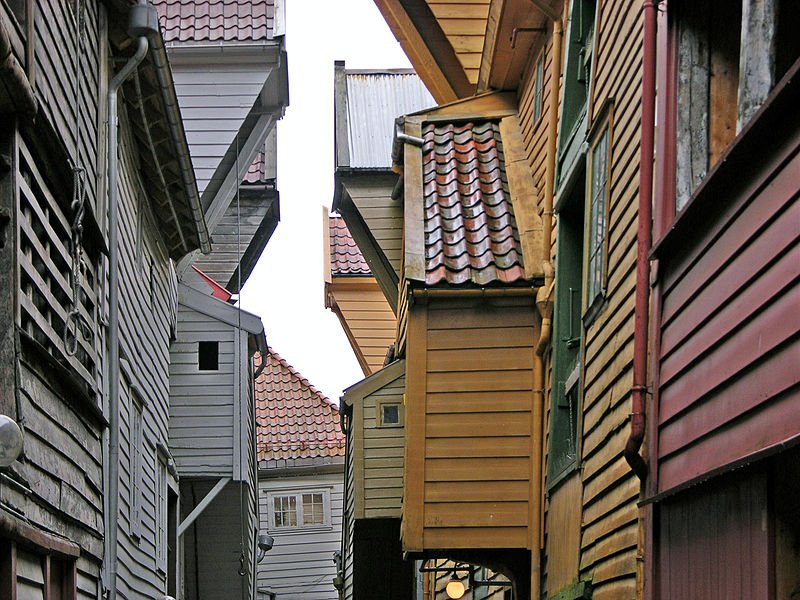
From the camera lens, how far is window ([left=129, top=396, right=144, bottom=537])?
507 inches

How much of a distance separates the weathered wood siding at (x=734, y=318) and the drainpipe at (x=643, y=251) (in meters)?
0.16

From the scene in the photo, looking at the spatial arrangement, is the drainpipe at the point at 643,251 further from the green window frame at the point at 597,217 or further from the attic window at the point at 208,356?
the attic window at the point at 208,356

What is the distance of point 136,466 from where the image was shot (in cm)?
1318

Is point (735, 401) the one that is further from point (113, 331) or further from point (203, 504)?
point (203, 504)

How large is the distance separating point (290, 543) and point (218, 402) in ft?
44.0

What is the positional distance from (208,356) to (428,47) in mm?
6789

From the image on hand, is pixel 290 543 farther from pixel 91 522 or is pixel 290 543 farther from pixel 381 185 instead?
pixel 91 522

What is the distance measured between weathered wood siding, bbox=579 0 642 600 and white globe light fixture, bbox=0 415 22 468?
9.45 feet

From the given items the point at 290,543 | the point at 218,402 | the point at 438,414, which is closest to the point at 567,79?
the point at 438,414

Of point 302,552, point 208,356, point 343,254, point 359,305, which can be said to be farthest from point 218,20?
point 302,552

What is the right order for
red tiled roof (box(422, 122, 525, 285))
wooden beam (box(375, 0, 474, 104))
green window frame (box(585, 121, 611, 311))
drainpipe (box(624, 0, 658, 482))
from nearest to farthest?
drainpipe (box(624, 0, 658, 482))
green window frame (box(585, 121, 611, 311))
red tiled roof (box(422, 122, 525, 285))
wooden beam (box(375, 0, 474, 104))

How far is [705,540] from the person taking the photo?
5387mm

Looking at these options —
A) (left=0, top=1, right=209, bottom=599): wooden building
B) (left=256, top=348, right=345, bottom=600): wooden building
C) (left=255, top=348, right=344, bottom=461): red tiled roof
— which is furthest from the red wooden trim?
(left=256, top=348, right=345, bottom=600): wooden building

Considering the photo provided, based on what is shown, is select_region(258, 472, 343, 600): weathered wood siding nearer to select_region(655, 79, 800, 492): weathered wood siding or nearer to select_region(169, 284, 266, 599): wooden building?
select_region(169, 284, 266, 599): wooden building
